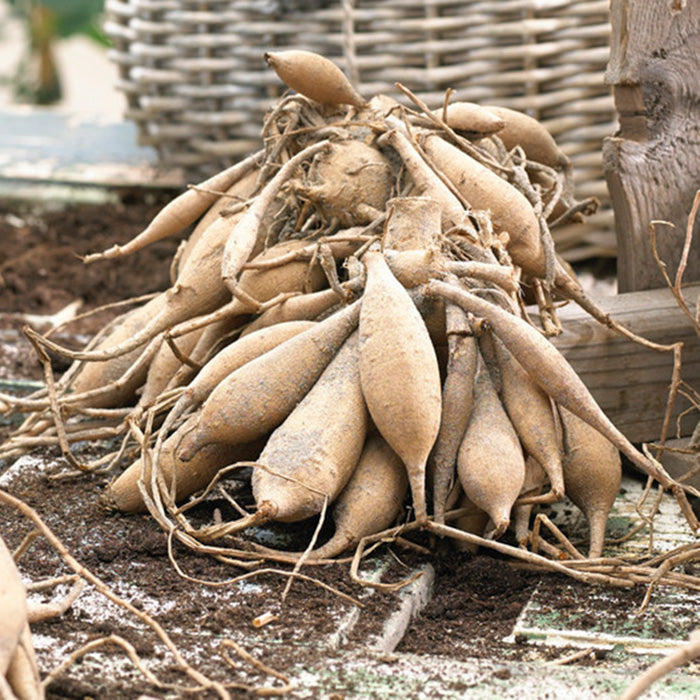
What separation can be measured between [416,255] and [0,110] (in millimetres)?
3890

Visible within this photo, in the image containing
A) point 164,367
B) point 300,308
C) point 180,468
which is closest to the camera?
point 180,468

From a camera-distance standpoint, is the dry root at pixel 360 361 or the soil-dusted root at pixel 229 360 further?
the soil-dusted root at pixel 229 360

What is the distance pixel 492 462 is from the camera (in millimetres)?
1438

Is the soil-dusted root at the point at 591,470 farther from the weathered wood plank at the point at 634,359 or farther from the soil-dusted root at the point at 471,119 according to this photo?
the soil-dusted root at the point at 471,119

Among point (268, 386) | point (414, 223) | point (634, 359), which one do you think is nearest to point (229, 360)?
point (268, 386)

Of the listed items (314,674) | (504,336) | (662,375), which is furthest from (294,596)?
(662,375)

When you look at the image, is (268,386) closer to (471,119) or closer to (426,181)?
(426,181)

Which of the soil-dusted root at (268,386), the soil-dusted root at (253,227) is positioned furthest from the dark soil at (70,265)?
the soil-dusted root at (268,386)

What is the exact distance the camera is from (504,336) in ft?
4.90

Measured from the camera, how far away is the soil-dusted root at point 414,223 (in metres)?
1.62

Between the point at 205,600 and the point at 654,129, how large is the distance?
113 cm

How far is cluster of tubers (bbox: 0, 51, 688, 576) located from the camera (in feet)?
4.80

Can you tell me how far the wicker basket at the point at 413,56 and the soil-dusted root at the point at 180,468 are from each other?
1584mm

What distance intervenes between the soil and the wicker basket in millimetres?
1558
